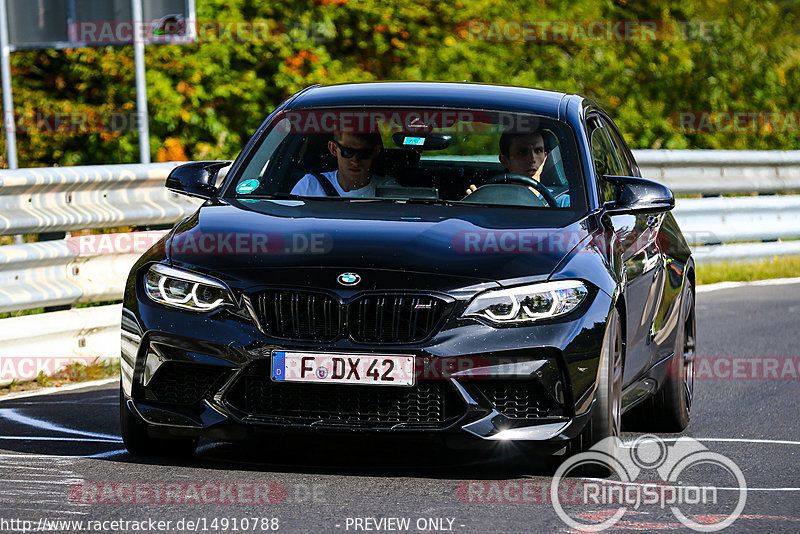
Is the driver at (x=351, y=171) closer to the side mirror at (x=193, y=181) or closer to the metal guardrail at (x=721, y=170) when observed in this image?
the side mirror at (x=193, y=181)

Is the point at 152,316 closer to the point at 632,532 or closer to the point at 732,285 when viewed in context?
the point at 632,532

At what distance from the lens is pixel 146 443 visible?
6.31 m

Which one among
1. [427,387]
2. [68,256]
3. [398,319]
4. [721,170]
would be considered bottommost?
[721,170]

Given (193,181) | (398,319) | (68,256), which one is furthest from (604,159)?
(68,256)

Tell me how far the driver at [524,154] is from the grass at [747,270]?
798 cm

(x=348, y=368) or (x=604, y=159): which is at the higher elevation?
(x=604, y=159)

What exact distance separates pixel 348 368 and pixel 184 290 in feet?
2.39

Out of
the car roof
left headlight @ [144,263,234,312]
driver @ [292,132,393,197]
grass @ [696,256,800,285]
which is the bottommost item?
grass @ [696,256,800,285]

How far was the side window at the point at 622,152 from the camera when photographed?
8086 millimetres

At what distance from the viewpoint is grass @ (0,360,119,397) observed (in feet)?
27.8

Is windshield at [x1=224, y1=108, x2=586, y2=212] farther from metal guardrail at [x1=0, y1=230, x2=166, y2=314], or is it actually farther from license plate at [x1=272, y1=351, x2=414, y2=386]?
metal guardrail at [x1=0, y1=230, x2=166, y2=314]

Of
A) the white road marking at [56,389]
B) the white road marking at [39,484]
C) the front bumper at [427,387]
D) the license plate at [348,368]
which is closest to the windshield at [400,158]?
the front bumper at [427,387]

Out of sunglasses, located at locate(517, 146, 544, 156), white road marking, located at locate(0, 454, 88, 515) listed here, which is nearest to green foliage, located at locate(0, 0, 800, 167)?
sunglasses, located at locate(517, 146, 544, 156)

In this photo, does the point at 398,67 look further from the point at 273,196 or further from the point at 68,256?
the point at 273,196
